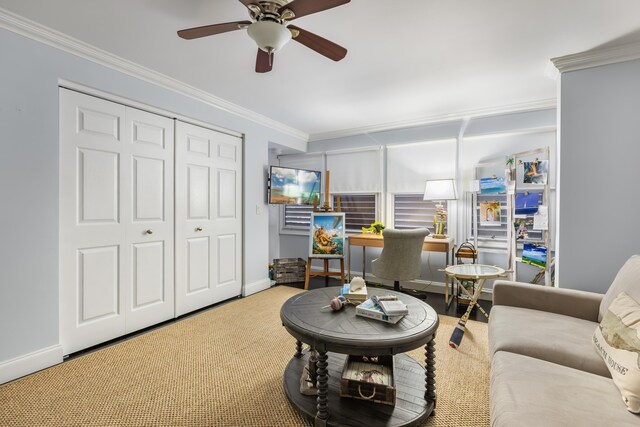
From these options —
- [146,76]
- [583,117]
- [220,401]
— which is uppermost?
[146,76]

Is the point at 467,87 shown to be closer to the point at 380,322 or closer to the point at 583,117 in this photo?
the point at 583,117

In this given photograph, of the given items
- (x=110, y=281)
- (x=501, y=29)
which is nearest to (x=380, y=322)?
(x=501, y=29)

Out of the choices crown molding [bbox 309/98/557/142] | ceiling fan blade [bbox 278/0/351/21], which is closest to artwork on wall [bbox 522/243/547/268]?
crown molding [bbox 309/98/557/142]

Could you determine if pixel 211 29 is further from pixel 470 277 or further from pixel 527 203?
pixel 527 203

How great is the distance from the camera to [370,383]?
1649 mm

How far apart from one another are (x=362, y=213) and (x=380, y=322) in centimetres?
325

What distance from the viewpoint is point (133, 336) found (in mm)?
2725

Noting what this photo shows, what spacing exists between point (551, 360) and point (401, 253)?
202 cm

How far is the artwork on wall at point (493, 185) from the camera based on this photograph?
3676mm

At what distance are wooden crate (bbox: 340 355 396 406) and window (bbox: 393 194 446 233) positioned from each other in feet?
9.39

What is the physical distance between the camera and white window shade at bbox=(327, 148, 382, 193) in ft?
15.2

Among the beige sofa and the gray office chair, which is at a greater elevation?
the gray office chair

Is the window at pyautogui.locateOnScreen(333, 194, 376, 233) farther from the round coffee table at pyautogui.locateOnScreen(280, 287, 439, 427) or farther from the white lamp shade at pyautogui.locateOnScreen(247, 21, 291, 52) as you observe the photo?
the white lamp shade at pyautogui.locateOnScreen(247, 21, 291, 52)

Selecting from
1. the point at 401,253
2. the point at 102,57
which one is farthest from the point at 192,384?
the point at 102,57
